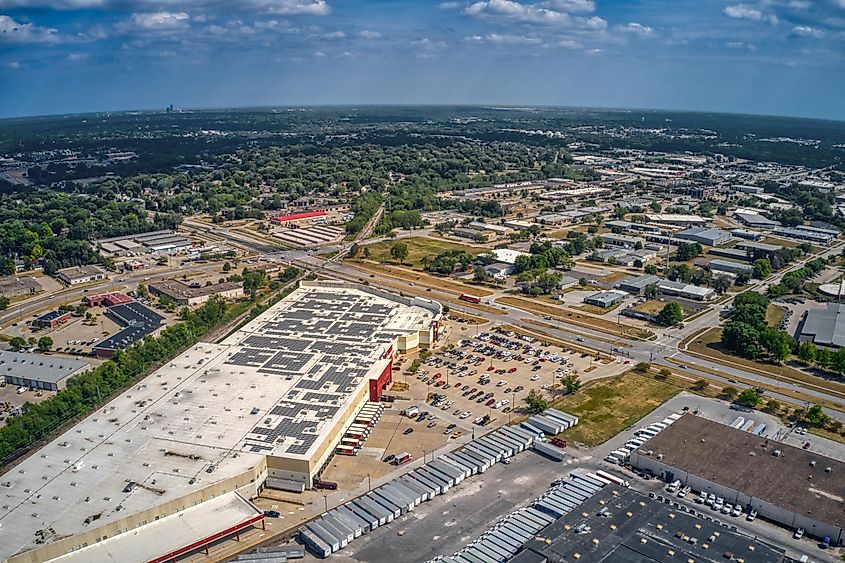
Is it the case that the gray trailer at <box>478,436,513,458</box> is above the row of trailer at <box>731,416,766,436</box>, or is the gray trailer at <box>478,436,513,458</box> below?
below

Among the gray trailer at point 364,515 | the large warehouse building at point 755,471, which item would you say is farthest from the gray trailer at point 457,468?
the large warehouse building at point 755,471

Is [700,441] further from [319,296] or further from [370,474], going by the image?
[319,296]

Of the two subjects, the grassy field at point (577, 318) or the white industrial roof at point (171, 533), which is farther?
the grassy field at point (577, 318)

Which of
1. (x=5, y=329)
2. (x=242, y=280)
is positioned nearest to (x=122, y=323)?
(x=5, y=329)

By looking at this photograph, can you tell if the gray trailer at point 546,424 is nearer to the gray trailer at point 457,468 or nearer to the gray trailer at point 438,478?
the gray trailer at point 457,468

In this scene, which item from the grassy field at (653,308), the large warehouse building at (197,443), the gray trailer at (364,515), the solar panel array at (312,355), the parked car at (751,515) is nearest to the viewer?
the large warehouse building at (197,443)

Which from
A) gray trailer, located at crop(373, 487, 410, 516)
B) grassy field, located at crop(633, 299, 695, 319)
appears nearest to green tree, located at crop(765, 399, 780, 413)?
grassy field, located at crop(633, 299, 695, 319)

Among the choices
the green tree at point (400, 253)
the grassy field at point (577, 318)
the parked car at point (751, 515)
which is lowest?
the parked car at point (751, 515)

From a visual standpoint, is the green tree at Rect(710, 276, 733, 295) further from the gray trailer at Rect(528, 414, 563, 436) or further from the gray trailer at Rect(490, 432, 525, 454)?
the gray trailer at Rect(490, 432, 525, 454)
